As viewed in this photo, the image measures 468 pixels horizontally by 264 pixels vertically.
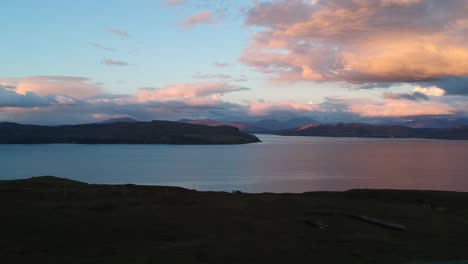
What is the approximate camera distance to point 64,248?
19.8 m

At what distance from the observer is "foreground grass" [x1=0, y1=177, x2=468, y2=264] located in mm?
18953

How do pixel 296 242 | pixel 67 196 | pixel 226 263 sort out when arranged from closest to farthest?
pixel 226 263, pixel 296 242, pixel 67 196

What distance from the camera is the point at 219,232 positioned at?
24234 mm

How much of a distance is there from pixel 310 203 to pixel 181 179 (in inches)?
2852

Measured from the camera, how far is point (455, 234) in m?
25.7

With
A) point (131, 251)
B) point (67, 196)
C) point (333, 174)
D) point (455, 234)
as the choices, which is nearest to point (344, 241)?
point (455, 234)

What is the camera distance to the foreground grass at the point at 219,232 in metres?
19.0

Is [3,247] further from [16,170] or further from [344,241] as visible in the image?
[16,170]

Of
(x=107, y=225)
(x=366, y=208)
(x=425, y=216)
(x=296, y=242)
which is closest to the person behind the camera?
(x=296, y=242)

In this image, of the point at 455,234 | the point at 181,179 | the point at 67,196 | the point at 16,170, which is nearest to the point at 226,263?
the point at 455,234

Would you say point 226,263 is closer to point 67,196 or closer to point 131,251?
point 131,251

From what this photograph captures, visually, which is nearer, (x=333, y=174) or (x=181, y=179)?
(x=181, y=179)

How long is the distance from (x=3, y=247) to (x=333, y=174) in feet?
340

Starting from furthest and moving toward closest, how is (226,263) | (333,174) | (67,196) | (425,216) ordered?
(333,174), (67,196), (425,216), (226,263)
